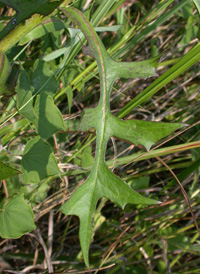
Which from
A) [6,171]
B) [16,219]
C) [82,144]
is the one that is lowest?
[82,144]

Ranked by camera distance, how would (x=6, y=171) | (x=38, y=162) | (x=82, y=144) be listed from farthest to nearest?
(x=82, y=144)
(x=38, y=162)
(x=6, y=171)

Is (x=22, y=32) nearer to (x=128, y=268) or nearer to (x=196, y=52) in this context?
(x=196, y=52)

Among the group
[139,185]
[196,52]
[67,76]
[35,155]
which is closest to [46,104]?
[35,155]

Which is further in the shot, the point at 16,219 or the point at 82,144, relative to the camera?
the point at 82,144

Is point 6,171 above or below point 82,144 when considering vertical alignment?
above

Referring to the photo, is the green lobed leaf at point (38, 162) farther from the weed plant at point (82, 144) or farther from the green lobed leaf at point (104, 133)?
the green lobed leaf at point (104, 133)

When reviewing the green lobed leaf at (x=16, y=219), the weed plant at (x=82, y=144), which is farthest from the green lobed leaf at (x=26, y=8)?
the green lobed leaf at (x=16, y=219)

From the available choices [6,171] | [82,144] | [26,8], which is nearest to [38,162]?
[6,171]

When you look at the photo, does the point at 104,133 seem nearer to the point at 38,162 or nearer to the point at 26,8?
the point at 38,162
